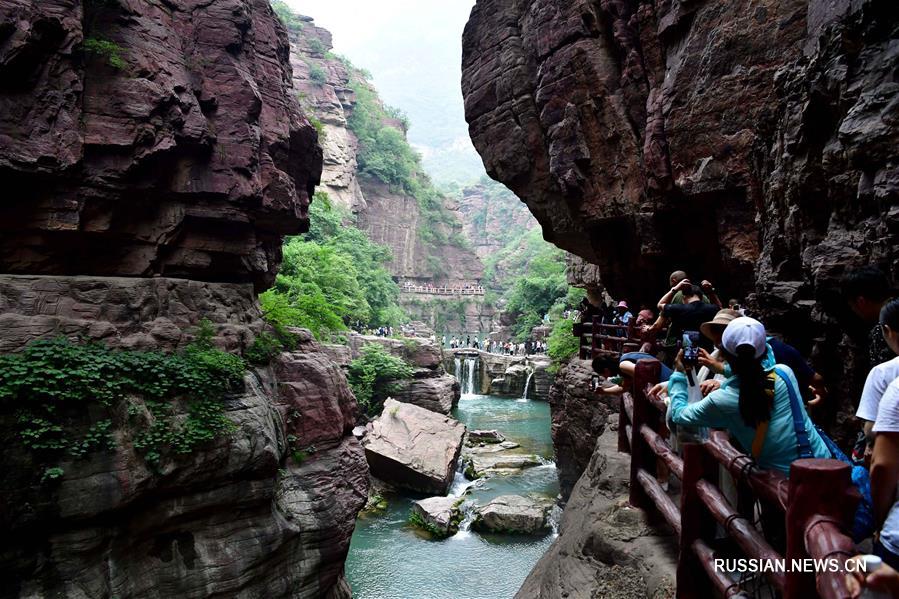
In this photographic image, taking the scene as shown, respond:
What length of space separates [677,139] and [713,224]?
187cm

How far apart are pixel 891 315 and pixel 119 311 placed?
939 cm

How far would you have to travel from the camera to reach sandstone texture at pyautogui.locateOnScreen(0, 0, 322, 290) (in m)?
8.23

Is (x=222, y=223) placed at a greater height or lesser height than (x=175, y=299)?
greater

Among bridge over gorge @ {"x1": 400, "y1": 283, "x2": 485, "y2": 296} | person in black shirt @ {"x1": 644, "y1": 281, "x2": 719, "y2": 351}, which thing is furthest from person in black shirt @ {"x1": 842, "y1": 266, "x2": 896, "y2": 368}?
bridge over gorge @ {"x1": 400, "y1": 283, "x2": 485, "y2": 296}

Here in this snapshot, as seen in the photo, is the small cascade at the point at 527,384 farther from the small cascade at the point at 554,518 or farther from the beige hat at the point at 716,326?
the beige hat at the point at 716,326

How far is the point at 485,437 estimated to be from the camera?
849 inches

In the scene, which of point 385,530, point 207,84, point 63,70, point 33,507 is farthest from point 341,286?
point 33,507

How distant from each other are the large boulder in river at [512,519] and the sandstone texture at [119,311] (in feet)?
25.4

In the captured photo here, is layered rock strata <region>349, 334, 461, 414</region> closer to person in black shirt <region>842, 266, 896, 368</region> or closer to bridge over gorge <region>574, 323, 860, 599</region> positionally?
bridge over gorge <region>574, 323, 860, 599</region>

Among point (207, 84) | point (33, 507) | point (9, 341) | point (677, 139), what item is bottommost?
point (33, 507)

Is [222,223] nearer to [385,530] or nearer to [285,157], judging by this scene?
[285,157]

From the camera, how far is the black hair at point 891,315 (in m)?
2.14

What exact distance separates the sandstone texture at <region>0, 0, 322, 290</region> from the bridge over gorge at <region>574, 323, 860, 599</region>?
29.5ft

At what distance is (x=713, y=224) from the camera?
412 inches
